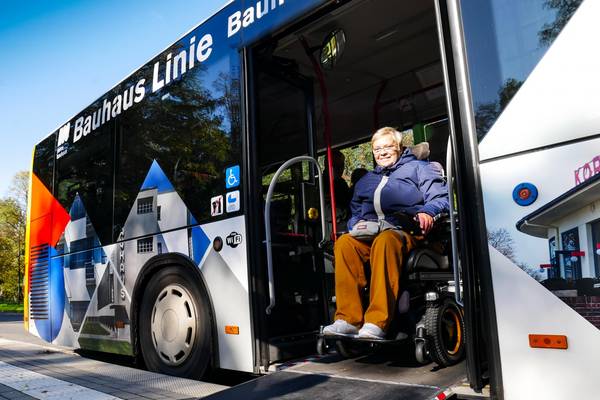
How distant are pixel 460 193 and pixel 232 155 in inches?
71.5

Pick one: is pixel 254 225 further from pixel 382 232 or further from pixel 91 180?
pixel 91 180

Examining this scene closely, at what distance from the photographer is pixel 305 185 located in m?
4.07

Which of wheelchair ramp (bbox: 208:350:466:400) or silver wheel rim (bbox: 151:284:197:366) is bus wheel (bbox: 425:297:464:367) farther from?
silver wheel rim (bbox: 151:284:197:366)

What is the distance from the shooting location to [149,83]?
4.54 m

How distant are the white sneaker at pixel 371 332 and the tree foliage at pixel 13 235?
1485 inches

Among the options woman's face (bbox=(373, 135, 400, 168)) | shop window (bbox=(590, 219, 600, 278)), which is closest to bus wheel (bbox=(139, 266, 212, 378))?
woman's face (bbox=(373, 135, 400, 168))

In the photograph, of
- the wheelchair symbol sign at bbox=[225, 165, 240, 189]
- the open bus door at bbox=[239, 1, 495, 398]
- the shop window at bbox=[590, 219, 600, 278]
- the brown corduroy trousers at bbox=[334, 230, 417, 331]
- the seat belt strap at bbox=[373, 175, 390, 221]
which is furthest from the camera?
the wheelchair symbol sign at bbox=[225, 165, 240, 189]

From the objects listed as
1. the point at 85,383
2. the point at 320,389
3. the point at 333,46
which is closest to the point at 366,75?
the point at 333,46

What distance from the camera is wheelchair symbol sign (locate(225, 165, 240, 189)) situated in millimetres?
3465

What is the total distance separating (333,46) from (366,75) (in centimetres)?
93

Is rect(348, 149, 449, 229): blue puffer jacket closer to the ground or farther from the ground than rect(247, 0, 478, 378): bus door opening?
closer to the ground

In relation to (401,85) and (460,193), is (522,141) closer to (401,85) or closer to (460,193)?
(460,193)

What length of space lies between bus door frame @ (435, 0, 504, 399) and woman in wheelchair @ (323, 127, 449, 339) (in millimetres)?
654

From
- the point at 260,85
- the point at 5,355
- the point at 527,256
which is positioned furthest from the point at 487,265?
the point at 5,355
